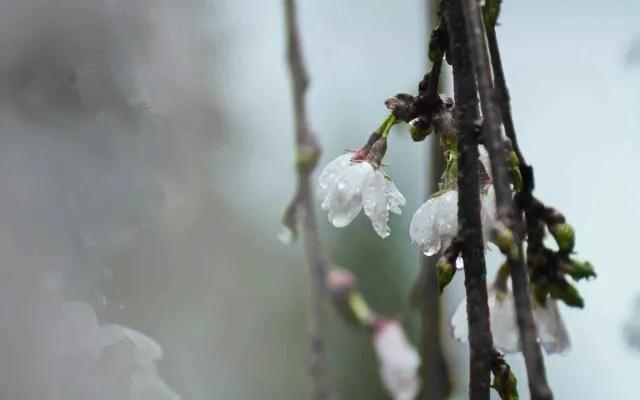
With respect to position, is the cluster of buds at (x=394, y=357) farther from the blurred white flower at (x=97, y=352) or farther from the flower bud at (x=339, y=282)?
the blurred white flower at (x=97, y=352)

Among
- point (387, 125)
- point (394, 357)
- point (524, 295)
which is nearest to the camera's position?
point (524, 295)

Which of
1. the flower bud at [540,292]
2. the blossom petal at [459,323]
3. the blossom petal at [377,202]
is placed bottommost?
the blossom petal at [459,323]

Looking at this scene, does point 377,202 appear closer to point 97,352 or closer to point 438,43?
point 438,43

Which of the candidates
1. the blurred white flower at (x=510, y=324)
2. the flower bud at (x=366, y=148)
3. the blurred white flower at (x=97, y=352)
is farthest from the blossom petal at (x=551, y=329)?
the blurred white flower at (x=97, y=352)

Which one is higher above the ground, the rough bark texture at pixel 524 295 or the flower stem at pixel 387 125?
the flower stem at pixel 387 125

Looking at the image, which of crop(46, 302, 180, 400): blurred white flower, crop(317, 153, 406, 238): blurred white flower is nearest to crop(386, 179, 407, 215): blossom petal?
crop(317, 153, 406, 238): blurred white flower

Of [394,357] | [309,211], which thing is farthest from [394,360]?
[309,211]
